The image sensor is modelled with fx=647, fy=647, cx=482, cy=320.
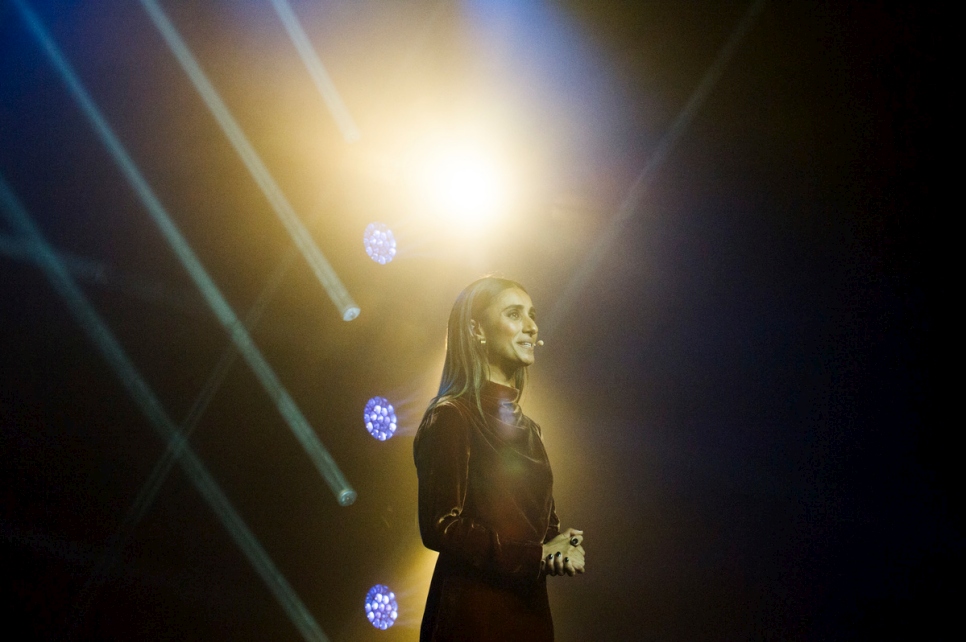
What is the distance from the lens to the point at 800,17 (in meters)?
3.56

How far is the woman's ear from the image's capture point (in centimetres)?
224

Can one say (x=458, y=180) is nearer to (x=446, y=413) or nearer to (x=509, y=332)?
(x=509, y=332)

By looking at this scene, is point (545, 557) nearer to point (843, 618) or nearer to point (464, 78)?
point (843, 618)

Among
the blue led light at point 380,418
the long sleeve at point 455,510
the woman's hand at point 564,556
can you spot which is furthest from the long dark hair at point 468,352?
the blue led light at point 380,418

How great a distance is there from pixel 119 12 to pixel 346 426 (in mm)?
2051

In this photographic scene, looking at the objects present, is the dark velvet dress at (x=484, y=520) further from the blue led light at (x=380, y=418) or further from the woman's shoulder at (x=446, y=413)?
the blue led light at (x=380, y=418)

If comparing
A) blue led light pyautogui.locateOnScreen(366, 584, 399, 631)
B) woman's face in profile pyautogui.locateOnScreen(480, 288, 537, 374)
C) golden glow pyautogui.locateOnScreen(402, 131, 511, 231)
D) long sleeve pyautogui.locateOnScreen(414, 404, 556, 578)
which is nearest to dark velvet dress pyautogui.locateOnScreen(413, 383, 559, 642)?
long sleeve pyautogui.locateOnScreen(414, 404, 556, 578)

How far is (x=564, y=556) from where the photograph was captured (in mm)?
1789

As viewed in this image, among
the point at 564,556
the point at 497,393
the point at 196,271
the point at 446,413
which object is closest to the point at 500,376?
the point at 497,393

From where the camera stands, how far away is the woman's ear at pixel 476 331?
2242 mm

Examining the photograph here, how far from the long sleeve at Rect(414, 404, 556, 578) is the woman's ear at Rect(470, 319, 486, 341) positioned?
32 centimetres

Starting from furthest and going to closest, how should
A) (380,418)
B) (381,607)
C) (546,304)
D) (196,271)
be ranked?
(546,304) < (380,418) < (381,607) < (196,271)

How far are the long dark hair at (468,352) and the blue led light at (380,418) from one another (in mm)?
1295

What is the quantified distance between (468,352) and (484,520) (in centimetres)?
58
